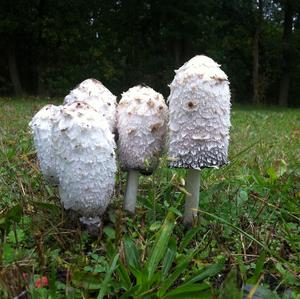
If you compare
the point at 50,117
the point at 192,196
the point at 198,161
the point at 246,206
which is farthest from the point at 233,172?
the point at 50,117

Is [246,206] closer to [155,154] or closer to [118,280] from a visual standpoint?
[155,154]

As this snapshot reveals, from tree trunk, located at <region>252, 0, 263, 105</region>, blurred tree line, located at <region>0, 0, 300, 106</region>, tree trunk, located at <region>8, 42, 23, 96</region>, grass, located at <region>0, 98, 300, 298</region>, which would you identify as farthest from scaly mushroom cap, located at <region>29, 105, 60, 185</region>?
tree trunk, located at <region>252, 0, 263, 105</region>

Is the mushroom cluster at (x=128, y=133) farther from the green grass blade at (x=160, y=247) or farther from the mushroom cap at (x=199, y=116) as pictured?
the green grass blade at (x=160, y=247)

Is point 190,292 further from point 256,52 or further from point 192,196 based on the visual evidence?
point 256,52

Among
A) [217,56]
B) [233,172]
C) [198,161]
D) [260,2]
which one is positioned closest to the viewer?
[198,161]

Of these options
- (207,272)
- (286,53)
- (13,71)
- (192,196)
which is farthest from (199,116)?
(286,53)

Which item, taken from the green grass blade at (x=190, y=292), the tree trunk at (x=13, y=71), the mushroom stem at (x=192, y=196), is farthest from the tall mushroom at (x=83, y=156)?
the tree trunk at (x=13, y=71)
